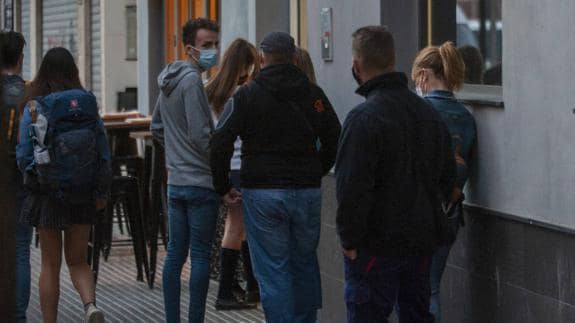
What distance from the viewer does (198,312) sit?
8664 mm

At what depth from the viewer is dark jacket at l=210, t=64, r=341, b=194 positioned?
7.45 metres

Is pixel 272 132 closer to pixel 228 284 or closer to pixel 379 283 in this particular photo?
pixel 379 283

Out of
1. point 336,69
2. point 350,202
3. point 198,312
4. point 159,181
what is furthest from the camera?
point 159,181

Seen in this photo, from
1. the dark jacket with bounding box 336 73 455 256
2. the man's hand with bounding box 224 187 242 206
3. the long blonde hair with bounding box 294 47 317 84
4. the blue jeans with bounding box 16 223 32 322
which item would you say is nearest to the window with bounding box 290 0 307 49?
the long blonde hair with bounding box 294 47 317 84

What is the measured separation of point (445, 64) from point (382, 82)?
4.79 ft

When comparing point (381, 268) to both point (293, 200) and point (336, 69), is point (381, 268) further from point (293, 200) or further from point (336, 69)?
point (336, 69)

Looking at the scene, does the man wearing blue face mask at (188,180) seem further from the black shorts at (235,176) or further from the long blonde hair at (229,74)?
the black shorts at (235,176)

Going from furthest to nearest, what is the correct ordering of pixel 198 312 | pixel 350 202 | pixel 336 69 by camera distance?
pixel 336 69, pixel 198 312, pixel 350 202

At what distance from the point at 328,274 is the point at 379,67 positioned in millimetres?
3509

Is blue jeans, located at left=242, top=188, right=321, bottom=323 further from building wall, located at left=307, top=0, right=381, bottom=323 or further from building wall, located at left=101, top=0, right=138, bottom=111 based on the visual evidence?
building wall, located at left=101, top=0, right=138, bottom=111

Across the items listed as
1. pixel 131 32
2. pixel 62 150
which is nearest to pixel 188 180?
pixel 62 150

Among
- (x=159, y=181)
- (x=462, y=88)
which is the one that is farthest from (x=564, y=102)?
(x=159, y=181)

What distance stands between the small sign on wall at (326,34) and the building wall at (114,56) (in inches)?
592

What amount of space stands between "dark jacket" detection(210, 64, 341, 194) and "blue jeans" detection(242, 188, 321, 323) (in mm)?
77
